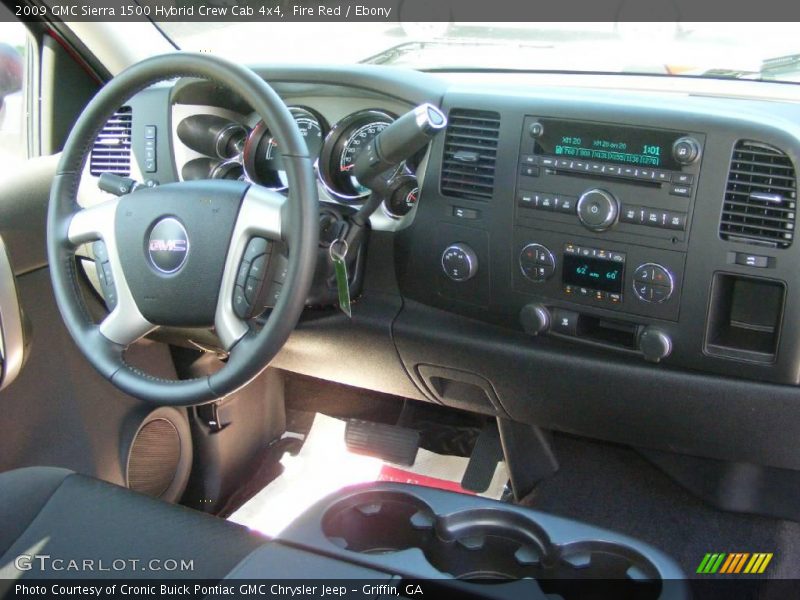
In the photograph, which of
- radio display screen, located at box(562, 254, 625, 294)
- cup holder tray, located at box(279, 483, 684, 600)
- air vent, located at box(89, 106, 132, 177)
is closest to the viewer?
cup holder tray, located at box(279, 483, 684, 600)

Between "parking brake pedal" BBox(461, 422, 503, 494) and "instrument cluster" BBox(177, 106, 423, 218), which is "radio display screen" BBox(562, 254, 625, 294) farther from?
"parking brake pedal" BBox(461, 422, 503, 494)

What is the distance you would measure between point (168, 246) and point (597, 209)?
73 centimetres

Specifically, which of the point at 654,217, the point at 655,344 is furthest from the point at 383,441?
the point at 654,217

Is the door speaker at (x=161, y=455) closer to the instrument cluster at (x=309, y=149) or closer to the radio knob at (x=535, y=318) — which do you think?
the instrument cluster at (x=309, y=149)

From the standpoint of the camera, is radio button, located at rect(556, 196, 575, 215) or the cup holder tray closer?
the cup holder tray

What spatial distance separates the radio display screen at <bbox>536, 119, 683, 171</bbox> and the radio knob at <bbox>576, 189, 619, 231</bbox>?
6 centimetres

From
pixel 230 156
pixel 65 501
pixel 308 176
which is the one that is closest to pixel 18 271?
pixel 230 156

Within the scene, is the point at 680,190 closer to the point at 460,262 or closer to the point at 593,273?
the point at 593,273

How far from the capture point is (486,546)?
127 cm

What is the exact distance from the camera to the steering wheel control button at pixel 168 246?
4.56 feet

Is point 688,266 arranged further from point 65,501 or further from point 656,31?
point 65,501

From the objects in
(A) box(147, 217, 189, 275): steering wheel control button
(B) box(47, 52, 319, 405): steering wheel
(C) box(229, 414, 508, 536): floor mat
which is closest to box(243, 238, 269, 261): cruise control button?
(B) box(47, 52, 319, 405): steering wheel

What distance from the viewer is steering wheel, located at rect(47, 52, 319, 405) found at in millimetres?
1292

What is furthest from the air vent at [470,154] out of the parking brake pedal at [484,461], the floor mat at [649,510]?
the parking brake pedal at [484,461]
